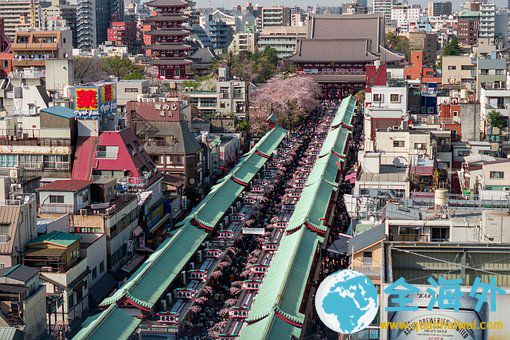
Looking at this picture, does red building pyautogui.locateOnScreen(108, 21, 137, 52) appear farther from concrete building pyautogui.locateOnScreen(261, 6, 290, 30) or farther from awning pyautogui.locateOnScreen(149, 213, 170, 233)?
awning pyautogui.locateOnScreen(149, 213, 170, 233)

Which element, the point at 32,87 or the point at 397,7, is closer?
the point at 32,87

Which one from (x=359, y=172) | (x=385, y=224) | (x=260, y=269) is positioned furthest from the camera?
(x=359, y=172)

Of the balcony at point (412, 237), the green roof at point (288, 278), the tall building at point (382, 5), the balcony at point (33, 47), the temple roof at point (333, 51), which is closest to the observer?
the balcony at point (412, 237)

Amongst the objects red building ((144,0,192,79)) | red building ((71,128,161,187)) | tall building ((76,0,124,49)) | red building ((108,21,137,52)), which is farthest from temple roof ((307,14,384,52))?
red building ((71,128,161,187))

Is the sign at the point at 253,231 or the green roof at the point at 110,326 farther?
the sign at the point at 253,231

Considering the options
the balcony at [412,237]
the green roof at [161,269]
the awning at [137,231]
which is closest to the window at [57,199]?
the awning at [137,231]

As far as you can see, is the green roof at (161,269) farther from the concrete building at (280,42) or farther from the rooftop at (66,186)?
the concrete building at (280,42)

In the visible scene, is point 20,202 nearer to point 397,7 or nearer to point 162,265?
point 162,265

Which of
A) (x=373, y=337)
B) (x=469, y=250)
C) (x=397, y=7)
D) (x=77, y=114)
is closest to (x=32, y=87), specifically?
(x=77, y=114)
